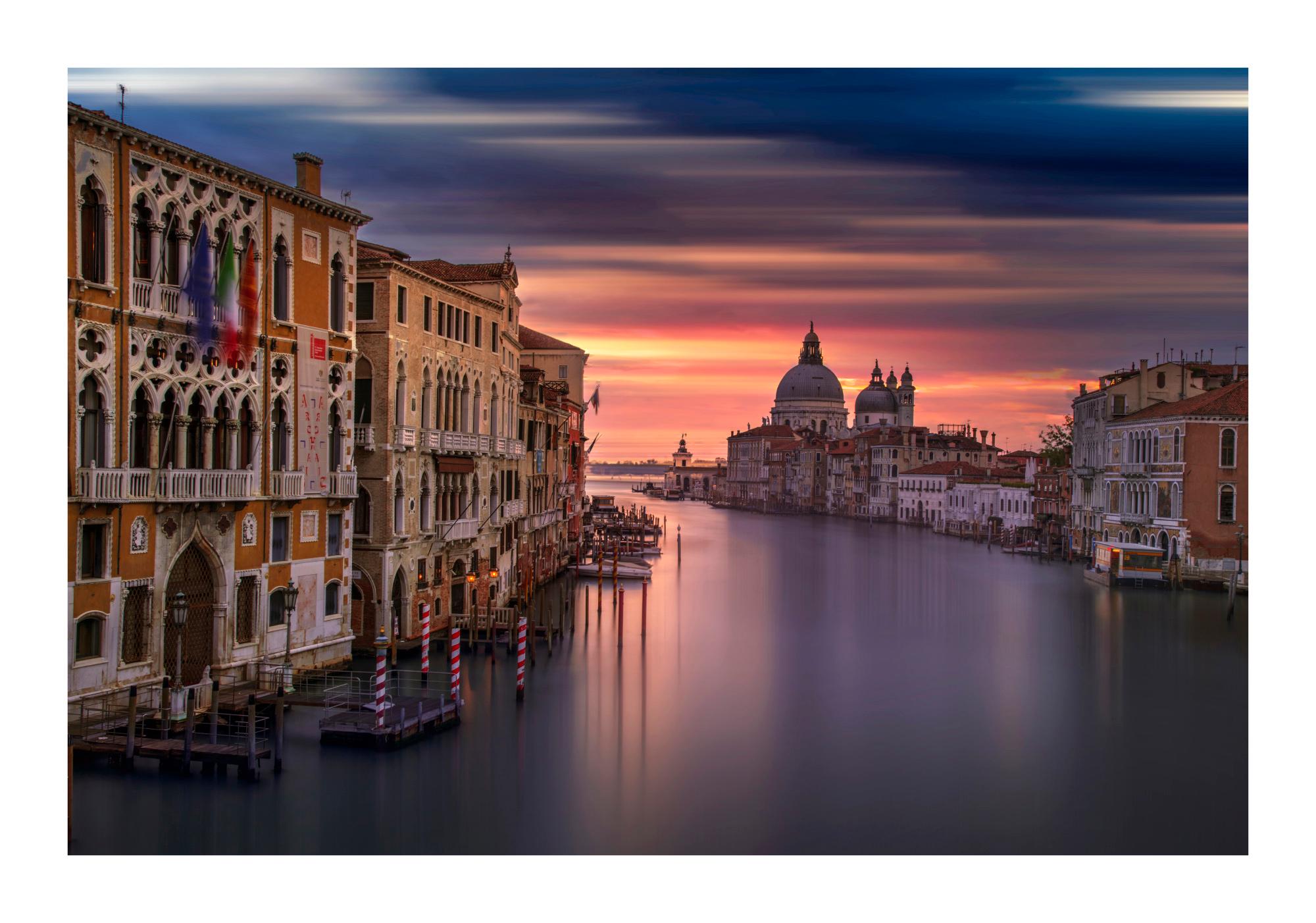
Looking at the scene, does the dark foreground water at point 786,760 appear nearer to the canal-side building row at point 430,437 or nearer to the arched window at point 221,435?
the canal-side building row at point 430,437

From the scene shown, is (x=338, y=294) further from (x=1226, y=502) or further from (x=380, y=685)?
(x=1226, y=502)

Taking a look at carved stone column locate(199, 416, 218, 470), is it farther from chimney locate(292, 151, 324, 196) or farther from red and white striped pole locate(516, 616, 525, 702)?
red and white striped pole locate(516, 616, 525, 702)

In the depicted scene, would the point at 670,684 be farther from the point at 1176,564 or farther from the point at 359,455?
the point at 1176,564

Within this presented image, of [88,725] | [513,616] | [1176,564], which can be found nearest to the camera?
[88,725]

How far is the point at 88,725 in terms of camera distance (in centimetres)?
644

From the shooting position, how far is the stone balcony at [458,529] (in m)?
11.4

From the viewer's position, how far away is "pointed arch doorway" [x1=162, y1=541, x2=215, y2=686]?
23.6 ft

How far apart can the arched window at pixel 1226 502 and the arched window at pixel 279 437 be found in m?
11.1

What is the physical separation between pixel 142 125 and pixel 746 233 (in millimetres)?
3447

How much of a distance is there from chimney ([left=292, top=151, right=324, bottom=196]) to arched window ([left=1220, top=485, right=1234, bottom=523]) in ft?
37.3

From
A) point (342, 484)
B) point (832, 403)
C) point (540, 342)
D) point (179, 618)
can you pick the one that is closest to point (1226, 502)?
point (540, 342)

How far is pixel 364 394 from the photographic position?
1038cm
